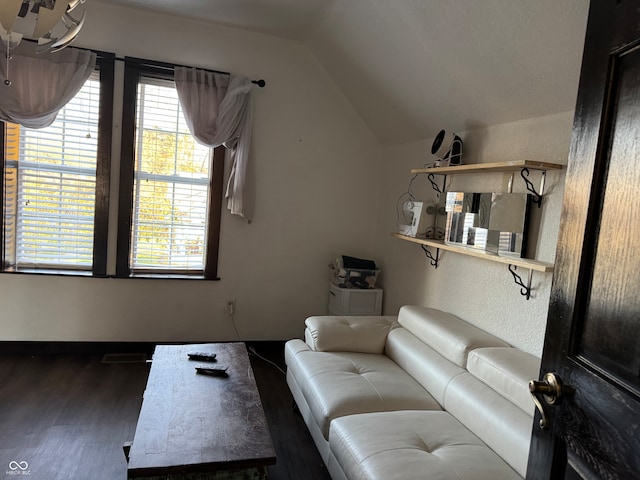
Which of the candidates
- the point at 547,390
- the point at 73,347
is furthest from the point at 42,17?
the point at 73,347

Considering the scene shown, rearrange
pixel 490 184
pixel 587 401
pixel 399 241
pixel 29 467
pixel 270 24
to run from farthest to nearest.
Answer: pixel 399 241, pixel 270 24, pixel 490 184, pixel 29 467, pixel 587 401

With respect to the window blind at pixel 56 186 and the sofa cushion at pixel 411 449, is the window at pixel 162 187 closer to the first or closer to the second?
the window blind at pixel 56 186

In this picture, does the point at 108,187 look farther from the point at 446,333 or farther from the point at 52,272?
the point at 446,333

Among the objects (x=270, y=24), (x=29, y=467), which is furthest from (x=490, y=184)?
(x=29, y=467)

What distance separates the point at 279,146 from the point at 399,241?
4.12 feet

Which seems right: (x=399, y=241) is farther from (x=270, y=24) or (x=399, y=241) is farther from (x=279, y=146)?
(x=270, y=24)

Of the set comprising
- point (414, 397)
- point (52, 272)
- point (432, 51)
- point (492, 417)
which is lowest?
point (414, 397)

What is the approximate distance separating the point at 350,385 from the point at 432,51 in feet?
5.98

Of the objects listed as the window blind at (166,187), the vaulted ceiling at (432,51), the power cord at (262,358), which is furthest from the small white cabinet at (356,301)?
the vaulted ceiling at (432,51)

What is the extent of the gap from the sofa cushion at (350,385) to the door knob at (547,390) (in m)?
1.06

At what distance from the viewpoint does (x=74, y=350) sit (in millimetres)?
3242

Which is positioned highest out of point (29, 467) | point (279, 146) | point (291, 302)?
point (279, 146)

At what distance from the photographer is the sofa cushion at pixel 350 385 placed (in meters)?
1.93

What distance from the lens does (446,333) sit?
224cm
